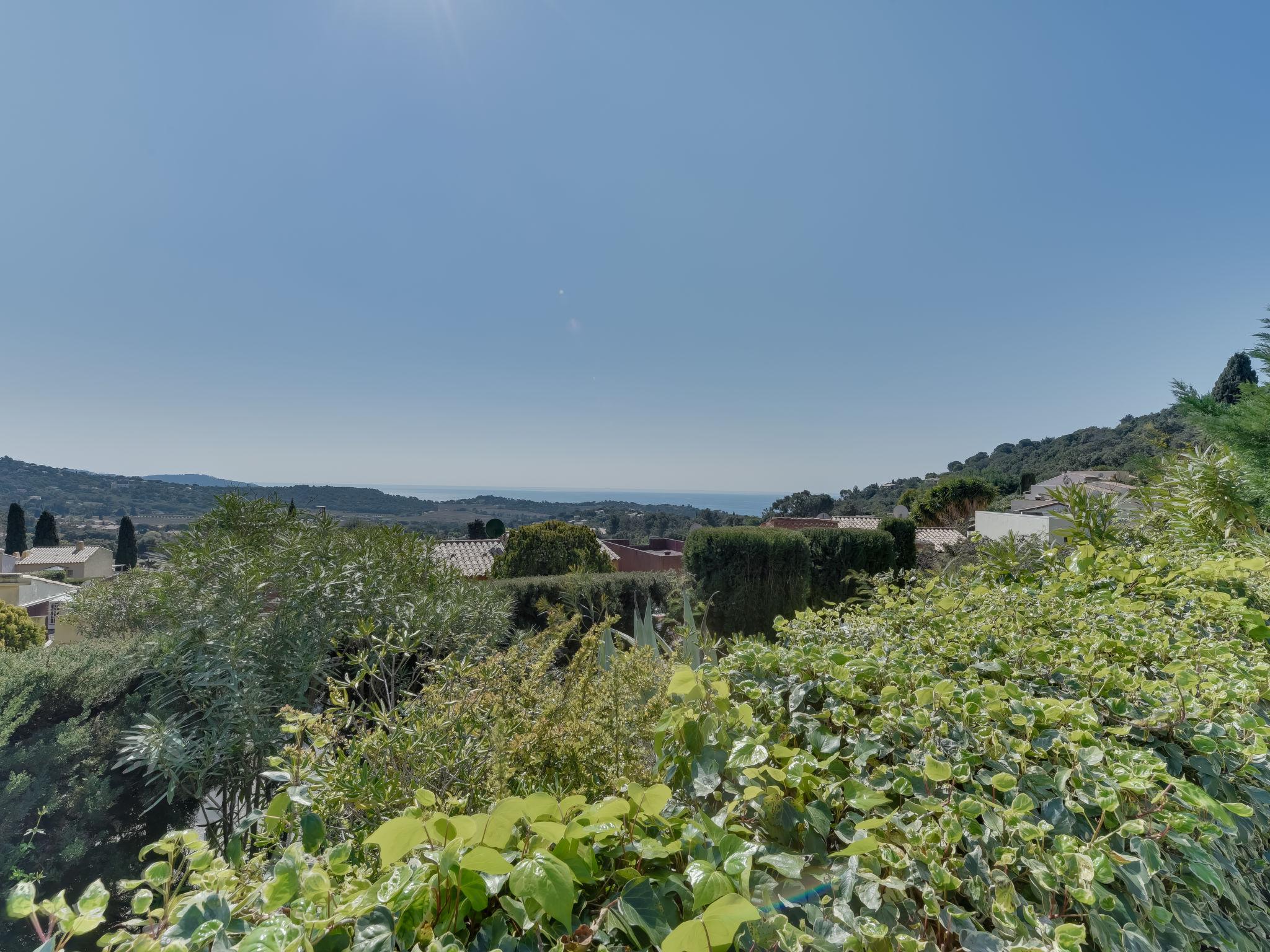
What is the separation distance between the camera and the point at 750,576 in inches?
364

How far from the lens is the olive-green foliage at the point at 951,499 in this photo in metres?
26.3

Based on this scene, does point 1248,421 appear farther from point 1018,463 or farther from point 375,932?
point 1018,463

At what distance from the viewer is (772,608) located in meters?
9.23

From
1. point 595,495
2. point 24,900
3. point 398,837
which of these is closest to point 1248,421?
point 398,837

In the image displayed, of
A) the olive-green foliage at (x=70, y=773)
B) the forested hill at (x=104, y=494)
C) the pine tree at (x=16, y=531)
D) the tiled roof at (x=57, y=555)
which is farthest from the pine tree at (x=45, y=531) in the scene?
the olive-green foliage at (x=70, y=773)

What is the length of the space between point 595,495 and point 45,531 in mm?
69324

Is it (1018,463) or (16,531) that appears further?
(1018,463)

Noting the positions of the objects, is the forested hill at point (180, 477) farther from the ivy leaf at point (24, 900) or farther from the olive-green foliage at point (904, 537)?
the ivy leaf at point (24, 900)

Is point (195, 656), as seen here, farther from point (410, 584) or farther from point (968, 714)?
point (968, 714)

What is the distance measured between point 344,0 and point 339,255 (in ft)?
13.8

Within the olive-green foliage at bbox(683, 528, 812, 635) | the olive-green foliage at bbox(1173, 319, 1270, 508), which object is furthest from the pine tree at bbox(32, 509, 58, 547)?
the olive-green foliage at bbox(1173, 319, 1270, 508)

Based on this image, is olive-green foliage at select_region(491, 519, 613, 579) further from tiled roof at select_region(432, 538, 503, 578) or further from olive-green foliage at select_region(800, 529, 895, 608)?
olive-green foliage at select_region(800, 529, 895, 608)

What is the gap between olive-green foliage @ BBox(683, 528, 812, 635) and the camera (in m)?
9.18

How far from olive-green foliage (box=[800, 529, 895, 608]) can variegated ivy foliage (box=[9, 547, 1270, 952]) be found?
9.32m
